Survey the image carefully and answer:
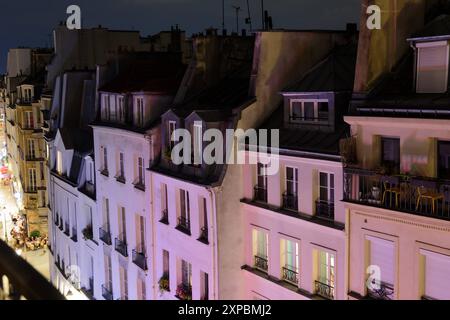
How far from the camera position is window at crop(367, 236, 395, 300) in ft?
59.9

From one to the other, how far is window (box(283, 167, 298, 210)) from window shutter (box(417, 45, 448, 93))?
5.78 metres

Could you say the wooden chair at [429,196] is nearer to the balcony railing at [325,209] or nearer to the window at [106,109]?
the balcony railing at [325,209]

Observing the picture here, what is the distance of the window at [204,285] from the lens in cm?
2606

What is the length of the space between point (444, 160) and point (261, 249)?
374 inches

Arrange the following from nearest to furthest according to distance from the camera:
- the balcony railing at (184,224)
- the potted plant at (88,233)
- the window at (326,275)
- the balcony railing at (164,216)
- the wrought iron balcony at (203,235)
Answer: the window at (326,275), the wrought iron balcony at (203,235), the balcony railing at (184,224), the balcony railing at (164,216), the potted plant at (88,233)

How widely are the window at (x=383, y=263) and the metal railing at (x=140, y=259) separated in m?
14.6

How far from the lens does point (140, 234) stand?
104ft

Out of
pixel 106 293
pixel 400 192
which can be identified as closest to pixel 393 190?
pixel 400 192

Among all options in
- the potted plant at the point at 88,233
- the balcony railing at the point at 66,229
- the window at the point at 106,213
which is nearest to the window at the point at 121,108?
the window at the point at 106,213

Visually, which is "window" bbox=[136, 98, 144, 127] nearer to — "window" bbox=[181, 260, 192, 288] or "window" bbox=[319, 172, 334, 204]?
"window" bbox=[181, 260, 192, 288]

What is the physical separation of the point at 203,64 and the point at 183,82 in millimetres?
1298

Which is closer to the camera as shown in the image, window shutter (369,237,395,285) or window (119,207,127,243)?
window shutter (369,237,395,285)

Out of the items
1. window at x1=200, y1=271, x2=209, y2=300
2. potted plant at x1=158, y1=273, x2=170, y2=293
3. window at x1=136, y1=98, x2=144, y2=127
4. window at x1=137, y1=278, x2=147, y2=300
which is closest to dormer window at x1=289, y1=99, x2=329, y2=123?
window at x1=200, y1=271, x2=209, y2=300
